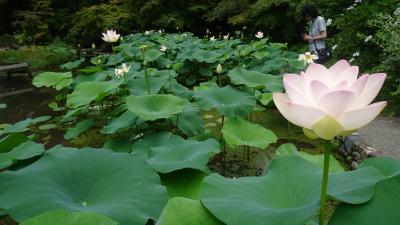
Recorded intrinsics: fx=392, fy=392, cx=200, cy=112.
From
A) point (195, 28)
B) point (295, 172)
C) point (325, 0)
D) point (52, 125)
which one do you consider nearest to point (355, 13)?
point (325, 0)

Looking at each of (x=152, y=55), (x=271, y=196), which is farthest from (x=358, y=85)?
(x=152, y=55)

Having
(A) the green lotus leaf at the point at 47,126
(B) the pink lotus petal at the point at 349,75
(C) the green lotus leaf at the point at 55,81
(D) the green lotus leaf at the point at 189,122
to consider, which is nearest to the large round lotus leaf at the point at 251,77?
(D) the green lotus leaf at the point at 189,122

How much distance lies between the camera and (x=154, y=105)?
2.43 metres

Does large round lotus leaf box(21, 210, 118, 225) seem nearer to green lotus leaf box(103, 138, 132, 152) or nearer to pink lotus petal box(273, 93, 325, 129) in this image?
pink lotus petal box(273, 93, 325, 129)

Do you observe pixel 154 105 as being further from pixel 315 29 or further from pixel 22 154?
pixel 315 29

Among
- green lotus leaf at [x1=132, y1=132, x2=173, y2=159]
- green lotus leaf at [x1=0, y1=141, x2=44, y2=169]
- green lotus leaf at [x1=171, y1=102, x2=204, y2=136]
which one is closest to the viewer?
green lotus leaf at [x1=0, y1=141, x2=44, y2=169]

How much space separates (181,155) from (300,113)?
3.26ft

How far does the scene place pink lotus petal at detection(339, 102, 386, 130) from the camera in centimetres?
67

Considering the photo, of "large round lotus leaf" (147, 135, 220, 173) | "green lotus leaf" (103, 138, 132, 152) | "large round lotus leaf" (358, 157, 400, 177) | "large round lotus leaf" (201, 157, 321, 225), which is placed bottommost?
"green lotus leaf" (103, 138, 132, 152)

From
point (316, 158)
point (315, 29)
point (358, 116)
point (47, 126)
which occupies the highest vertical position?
point (358, 116)

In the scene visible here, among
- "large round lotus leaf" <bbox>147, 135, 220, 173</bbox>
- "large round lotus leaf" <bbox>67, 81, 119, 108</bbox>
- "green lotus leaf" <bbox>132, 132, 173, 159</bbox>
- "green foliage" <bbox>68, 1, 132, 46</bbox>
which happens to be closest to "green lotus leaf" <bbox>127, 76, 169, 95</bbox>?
"large round lotus leaf" <bbox>67, 81, 119, 108</bbox>

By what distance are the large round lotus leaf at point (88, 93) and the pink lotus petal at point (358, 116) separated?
235 cm

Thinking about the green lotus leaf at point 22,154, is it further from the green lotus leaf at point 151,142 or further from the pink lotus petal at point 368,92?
the pink lotus petal at point 368,92

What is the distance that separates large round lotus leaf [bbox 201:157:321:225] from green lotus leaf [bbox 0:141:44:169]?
0.89m
